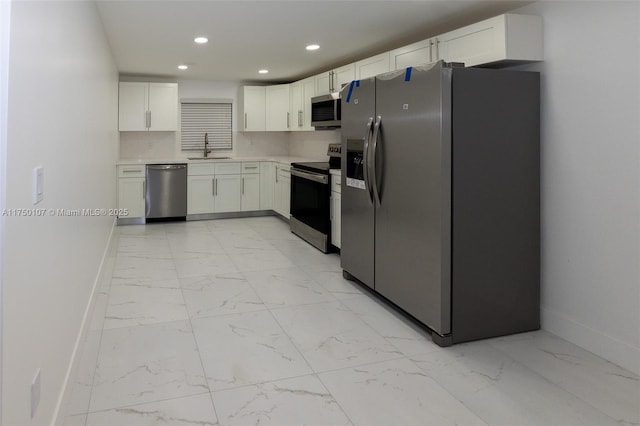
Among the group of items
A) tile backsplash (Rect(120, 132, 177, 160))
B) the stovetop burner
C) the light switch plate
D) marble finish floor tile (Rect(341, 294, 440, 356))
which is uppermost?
tile backsplash (Rect(120, 132, 177, 160))

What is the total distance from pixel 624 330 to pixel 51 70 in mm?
3129

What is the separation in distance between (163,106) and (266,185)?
1.91m

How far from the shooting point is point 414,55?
3875mm

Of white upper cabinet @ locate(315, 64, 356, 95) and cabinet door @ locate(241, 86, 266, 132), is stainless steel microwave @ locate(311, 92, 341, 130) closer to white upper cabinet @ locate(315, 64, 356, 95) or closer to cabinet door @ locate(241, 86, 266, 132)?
white upper cabinet @ locate(315, 64, 356, 95)

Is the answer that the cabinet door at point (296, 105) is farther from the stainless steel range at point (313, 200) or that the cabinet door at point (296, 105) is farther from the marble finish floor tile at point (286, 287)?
the marble finish floor tile at point (286, 287)

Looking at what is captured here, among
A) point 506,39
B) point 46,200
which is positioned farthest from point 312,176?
point 46,200

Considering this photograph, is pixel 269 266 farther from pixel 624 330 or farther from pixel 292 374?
pixel 624 330

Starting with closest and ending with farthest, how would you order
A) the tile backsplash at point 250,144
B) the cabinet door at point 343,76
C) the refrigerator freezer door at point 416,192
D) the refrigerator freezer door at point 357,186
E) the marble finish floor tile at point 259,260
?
the refrigerator freezer door at point 416,192 < the refrigerator freezer door at point 357,186 < the marble finish floor tile at point 259,260 < the cabinet door at point 343,76 < the tile backsplash at point 250,144

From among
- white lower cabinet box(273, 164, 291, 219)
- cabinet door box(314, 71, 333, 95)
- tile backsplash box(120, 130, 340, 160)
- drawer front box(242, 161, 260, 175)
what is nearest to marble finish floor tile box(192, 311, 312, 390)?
cabinet door box(314, 71, 333, 95)

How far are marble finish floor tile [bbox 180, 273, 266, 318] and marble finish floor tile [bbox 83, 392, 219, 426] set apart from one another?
1171 mm

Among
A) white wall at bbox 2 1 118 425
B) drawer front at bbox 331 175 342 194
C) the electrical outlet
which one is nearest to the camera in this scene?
white wall at bbox 2 1 118 425

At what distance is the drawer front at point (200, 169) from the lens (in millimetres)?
6973

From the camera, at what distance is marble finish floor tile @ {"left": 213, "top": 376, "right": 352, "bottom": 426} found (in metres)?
2.08

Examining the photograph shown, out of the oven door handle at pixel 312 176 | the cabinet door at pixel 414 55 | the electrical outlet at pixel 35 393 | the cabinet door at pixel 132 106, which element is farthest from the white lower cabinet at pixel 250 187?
the electrical outlet at pixel 35 393
